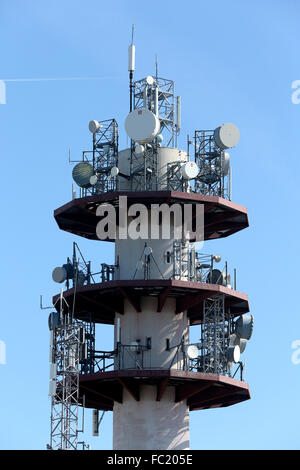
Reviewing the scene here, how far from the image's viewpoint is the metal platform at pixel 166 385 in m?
83.7

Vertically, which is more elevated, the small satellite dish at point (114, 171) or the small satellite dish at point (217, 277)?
the small satellite dish at point (114, 171)

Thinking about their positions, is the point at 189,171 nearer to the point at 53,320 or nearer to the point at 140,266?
the point at 140,266

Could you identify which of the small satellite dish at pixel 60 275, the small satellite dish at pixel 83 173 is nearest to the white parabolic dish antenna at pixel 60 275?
the small satellite dish at pixel 60 275

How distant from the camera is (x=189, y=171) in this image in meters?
87.7

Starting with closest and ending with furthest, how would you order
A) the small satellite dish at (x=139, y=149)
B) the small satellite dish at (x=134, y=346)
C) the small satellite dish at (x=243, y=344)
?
the small satellite dish at (x=134, y=346)
the small satellite dish at (x=139, y=149)
the small satellite dish at (x=243, y=344)

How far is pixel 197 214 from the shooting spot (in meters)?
89.1

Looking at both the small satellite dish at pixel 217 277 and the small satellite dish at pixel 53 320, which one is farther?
the small satellite dish at pixel 53 320

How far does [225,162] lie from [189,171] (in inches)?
153

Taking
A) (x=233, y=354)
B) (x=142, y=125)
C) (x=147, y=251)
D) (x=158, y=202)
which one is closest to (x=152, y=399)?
(x=233, y=354)

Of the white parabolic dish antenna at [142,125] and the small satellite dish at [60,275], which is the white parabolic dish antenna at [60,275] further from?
the white parabolic dish antenna at [142,125]

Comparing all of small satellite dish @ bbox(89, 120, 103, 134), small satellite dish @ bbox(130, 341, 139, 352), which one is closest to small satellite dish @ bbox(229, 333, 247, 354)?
small satellite dish @ bbox(130, 341, 139, 352)

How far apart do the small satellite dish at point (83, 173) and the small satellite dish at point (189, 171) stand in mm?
6087
